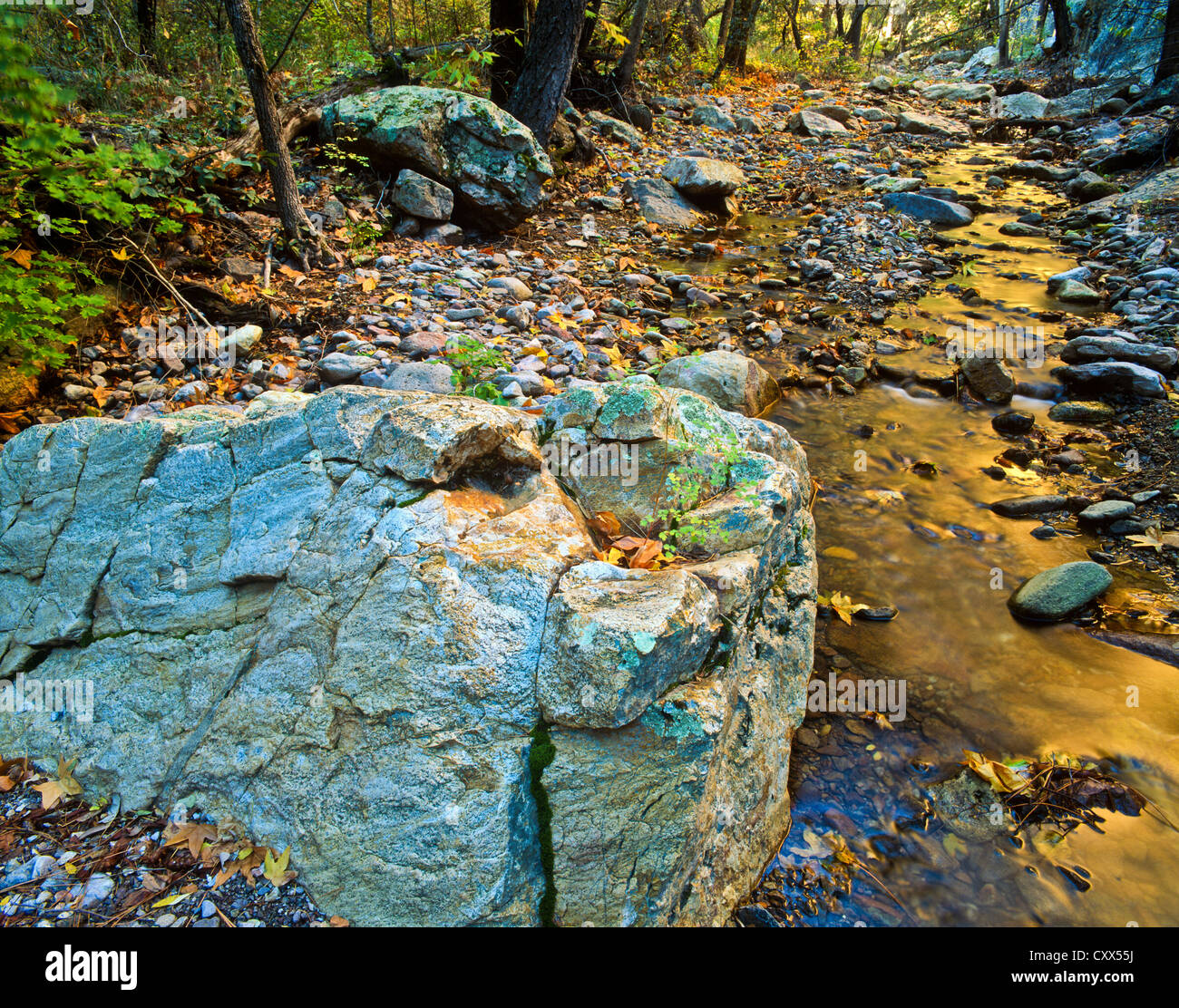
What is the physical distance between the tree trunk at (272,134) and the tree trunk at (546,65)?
13.8 feet

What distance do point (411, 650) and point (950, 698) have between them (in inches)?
133

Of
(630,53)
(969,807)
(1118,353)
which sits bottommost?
(969,807)

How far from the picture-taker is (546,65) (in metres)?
9.80

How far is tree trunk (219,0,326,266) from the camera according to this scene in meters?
5.47

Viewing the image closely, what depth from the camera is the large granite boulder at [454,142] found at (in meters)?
8.27

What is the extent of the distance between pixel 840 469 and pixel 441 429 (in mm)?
4346

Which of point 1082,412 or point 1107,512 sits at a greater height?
point 1082,412

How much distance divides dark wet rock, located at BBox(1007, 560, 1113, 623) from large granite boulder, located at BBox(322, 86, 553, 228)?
307 inches

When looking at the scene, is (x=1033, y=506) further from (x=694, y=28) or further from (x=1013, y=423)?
(x=694, y=28)

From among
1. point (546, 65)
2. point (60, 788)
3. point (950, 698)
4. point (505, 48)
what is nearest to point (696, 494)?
point (950, 698)

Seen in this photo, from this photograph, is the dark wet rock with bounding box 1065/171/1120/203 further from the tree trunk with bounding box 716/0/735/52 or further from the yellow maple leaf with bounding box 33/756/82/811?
the yellow maple leaf with bounding box 33/756/82/811

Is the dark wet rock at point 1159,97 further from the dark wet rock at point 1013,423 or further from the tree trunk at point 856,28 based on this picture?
the tree trunk at point 856,28

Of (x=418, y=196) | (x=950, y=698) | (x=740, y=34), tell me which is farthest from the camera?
(x=740, y=34)

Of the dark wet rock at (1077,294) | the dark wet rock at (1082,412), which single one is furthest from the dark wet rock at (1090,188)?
the dark wet rock at (1082,412)
